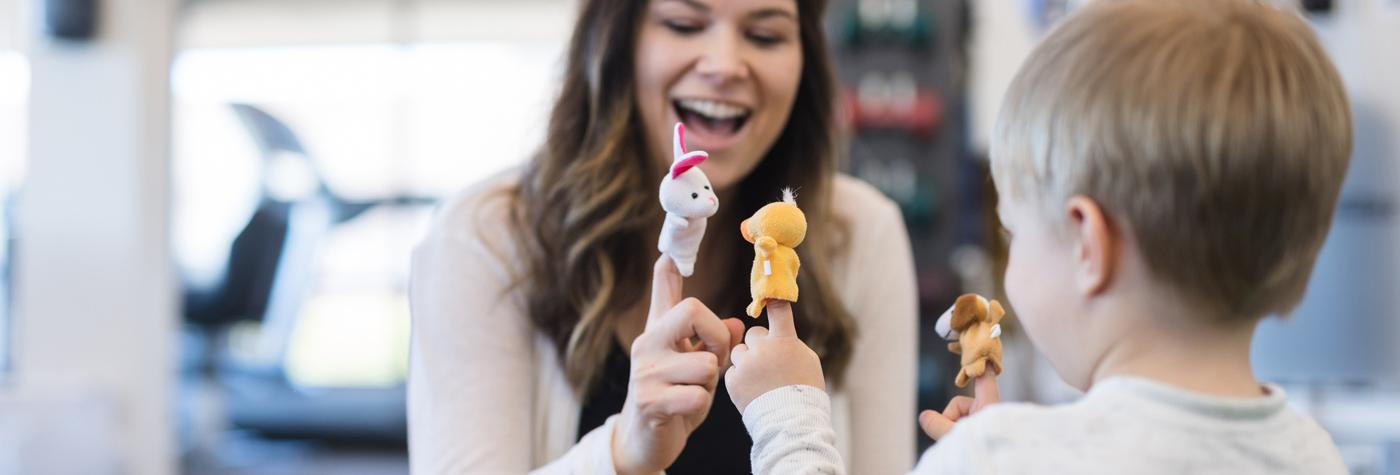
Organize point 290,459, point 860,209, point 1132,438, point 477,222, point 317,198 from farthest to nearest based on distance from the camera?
1. point 317,198
2. point 290,459
3. point 860,209
4. point 477,222
5. point 1132,438

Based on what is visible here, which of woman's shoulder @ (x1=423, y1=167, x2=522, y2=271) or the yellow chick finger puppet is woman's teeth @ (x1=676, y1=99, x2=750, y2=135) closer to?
woman's shoulder @ (x1=423, y1=167, x2=522, y2=271)

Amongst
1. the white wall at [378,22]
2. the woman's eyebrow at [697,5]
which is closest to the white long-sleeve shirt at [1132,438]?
the woman's eyebrow at [697,5]

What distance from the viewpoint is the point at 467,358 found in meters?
1.23

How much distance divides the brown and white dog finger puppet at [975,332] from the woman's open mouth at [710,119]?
0.47 meters

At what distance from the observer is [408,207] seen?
206 inches

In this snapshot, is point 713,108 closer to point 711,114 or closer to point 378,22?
point 711,114

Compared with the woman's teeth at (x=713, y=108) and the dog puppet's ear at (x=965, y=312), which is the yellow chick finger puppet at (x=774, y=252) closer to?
the dog puppet's ear at (x=965, y=312)

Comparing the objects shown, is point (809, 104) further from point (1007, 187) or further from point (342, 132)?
point (342, 132)

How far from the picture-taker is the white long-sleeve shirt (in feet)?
2.05

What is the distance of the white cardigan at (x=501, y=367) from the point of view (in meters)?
1.21

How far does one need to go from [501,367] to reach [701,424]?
0.21 meters

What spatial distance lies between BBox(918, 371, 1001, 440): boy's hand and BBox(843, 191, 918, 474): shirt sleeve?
53 centimetres

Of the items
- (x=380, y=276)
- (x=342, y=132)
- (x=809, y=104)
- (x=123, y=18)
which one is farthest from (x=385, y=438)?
(x=809, y=104)

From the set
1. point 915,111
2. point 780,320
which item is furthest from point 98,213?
point 780,320
